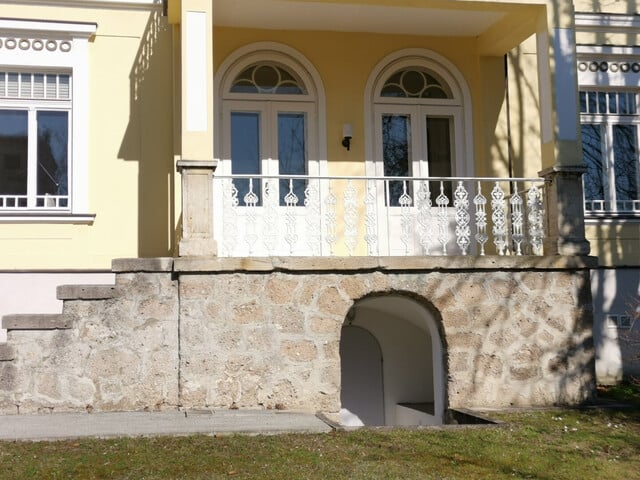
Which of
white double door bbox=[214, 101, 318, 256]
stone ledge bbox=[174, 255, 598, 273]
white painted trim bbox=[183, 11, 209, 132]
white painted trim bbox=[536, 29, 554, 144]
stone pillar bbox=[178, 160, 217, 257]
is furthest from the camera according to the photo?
white double door bbox=[214, 101, 318, 256]

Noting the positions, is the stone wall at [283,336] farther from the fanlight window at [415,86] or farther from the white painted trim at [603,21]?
the white painted trim at [603,21]

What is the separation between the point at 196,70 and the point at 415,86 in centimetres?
341

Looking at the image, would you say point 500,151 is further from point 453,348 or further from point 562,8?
point 453,348

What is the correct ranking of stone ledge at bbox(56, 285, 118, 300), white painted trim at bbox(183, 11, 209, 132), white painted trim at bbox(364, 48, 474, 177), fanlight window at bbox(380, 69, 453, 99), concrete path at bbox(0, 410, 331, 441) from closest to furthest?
concrete path at bbox(0, 410, 331, 441) → stone ledge at bbox(56, 285, 118, 300) → white painted trim at bbox(183, 11, 209, 132) → white painted trim at bbox(364, 48, 474, 177) → fanlight window at bbox(380, 69, 453, 99)

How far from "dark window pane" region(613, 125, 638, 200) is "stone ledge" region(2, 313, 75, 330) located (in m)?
7.34

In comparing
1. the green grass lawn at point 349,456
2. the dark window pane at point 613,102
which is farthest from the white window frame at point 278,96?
the green grass lawn at point 349,456

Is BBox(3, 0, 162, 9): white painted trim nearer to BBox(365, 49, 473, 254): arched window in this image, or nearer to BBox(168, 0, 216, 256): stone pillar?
BBox(168, 0, 216, 256): stone pillar

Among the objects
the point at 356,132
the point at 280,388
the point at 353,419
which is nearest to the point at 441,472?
the point at 280,388

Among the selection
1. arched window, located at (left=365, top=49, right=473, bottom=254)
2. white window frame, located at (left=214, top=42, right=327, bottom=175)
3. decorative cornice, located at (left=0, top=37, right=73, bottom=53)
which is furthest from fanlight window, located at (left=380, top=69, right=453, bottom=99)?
decorative cornice, located at (left=0, top=37, right=73, bottom=53)

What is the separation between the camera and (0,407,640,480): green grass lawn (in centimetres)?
586

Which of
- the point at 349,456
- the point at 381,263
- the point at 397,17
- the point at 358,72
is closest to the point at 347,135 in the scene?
the point at 358,72

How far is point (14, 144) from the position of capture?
33.1ft

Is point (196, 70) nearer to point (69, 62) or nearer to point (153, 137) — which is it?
point (153, 137)

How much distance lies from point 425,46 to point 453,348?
425cm
